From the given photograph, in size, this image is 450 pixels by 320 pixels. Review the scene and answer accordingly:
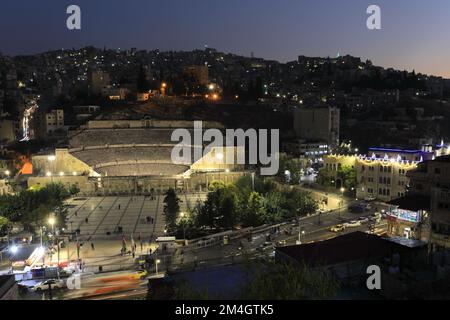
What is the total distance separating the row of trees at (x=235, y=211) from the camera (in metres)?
28.4

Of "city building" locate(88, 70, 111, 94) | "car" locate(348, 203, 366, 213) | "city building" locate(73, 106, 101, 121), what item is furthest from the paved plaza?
"city building" locate(88, 70, 111, 94)

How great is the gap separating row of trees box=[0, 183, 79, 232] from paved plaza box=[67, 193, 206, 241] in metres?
1.47

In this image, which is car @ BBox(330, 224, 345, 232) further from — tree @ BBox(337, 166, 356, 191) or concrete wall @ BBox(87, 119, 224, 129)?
concrete wall @ BBox(87, 119, 224, 129)

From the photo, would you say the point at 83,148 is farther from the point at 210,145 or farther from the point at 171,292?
the point at 171,292

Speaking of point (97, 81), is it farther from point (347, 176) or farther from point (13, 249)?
point (13, 249)

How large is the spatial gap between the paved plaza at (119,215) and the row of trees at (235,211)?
5.30 feet

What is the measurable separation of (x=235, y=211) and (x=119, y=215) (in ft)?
32.6

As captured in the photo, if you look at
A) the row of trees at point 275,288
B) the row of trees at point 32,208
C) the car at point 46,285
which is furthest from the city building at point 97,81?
the row of trees at point 275,288

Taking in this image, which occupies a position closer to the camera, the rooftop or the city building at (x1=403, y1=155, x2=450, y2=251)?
the rooftop

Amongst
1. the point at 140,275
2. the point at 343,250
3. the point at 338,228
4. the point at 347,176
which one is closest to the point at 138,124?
the point at 347,176

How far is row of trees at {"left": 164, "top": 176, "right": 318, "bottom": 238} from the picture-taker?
28.4 metres

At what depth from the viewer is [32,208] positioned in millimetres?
32312

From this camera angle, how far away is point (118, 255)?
24047 mm

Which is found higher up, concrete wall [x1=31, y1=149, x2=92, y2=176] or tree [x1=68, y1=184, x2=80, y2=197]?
concrete wall [x1=31, y1=149, x2=92, y2=176]
